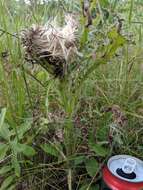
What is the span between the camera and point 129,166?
1080mm

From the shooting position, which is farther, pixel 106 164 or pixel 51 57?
pixel 106 164

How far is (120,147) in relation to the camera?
3.91ft

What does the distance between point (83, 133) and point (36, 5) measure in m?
0.63

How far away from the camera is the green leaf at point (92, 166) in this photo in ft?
3.70

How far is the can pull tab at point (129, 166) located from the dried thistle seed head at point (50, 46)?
0.27 metres

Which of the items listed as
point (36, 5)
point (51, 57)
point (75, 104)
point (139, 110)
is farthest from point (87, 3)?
point (36, 5)

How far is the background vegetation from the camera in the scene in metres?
1.08

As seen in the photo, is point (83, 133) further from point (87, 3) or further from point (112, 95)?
point (87, 3)

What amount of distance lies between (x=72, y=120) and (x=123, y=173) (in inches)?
6.8

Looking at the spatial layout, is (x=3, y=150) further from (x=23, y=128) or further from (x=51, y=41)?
(x=51, y=41)

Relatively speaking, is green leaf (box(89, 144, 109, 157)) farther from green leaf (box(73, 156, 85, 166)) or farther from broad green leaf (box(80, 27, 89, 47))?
broad green leaf (box(80, 27, 89, 47))

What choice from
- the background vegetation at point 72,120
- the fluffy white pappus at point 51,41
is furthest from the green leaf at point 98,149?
the fluffy white pappus at point 51,41

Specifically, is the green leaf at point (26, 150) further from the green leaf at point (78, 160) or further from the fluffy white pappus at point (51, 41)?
the fluffy white pappus at point (51, 41)

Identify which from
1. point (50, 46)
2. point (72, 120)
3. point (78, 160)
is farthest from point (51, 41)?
point (78, 160)
